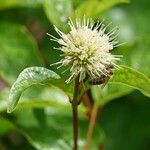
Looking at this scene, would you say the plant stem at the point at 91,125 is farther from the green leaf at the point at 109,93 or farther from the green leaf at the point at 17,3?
the green leaf at the point at 17,3

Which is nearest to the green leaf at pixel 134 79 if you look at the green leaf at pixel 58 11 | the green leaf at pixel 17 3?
the green leaf at pixel 58 11

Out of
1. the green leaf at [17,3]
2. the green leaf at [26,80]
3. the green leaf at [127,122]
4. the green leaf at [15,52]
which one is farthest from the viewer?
the green leaf at [127,122]

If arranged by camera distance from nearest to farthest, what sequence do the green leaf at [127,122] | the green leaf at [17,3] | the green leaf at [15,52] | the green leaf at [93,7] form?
the green leaf at [93,7]
the green leaf at [15,52]
the green leaf at [17,3]
the green leaf at [127,122]

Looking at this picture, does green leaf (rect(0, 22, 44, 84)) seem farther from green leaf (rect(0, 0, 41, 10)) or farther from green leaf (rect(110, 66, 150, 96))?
green leaf (rect(110, 66, 150, 96))

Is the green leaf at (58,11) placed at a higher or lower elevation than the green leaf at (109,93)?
higher

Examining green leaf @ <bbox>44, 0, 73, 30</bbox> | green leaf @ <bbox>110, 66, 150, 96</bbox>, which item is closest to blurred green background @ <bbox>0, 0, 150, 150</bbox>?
green leaf @ <bbox>44, 0, 73, 30</bbox>

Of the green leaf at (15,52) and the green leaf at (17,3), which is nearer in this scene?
the green leaf at (15,52)

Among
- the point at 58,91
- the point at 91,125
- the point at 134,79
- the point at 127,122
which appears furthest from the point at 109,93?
the point at 127,122

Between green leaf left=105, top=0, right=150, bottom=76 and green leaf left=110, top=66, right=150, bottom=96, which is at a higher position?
green leaf left=110, top=66, right=150, bottom=96
